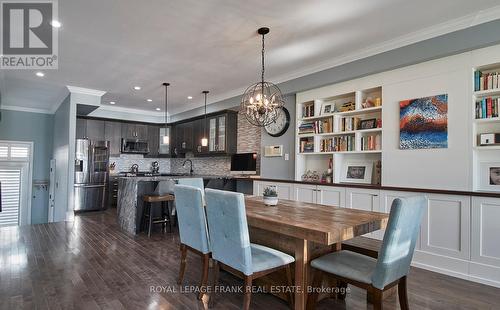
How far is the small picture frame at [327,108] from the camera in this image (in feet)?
14.2

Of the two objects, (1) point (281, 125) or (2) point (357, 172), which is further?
(1) point (281, 125)

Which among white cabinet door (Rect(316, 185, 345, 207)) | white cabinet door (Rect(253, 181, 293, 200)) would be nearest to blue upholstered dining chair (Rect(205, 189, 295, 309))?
white cabinet door (Rect(316, 185, 345, 207))

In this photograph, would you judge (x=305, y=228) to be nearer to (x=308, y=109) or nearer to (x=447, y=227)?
(x=447, y=227)

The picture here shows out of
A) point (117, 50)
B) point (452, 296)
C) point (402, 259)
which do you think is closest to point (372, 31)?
point (402, 259)


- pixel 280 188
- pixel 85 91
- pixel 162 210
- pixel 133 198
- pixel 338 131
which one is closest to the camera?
pixel 338 131

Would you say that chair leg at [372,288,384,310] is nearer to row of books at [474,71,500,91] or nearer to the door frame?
row of books at [474,71,500,91]

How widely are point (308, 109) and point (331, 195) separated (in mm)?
1482

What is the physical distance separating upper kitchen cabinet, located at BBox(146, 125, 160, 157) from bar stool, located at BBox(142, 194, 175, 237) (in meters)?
3.50

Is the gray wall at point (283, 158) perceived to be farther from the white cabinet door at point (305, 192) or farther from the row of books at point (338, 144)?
the row of books at point (338, 144)

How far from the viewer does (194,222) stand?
2.45 metres

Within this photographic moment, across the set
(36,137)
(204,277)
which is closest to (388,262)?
(204,277)

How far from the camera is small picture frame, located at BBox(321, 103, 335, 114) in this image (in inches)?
171

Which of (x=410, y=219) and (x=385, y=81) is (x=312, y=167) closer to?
(x=385, y=81)

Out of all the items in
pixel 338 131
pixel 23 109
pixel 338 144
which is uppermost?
pixel 23 109
